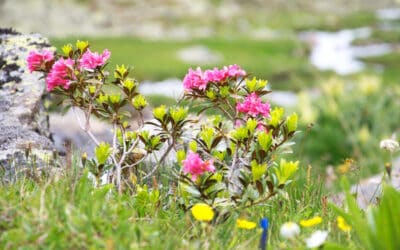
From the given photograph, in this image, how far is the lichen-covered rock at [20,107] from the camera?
5.72 meters

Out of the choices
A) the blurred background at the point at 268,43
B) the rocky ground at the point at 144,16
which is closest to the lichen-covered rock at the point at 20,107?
the blurred background at the point at 268,43

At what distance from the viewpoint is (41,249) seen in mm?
3613

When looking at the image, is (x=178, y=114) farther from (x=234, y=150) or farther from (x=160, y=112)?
(x=234, y=150)

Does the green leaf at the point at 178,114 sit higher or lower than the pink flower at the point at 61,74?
lower

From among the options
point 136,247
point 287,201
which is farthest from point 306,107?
point 136,247

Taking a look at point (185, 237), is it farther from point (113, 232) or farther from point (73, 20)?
point (73, 20)

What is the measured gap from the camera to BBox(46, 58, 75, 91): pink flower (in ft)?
15.5

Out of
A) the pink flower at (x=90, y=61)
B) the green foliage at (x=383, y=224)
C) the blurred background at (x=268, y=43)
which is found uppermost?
the blurred background at (x=268, y=43)

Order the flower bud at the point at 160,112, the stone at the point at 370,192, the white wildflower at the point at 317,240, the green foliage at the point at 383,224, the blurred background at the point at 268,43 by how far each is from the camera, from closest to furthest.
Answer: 1. the white wildflower at the point at 317,240
2. the green foliage at the point at 383,224
3. the flower bud at the point at 160,112
4. the stone at the point at 370,192
5. the blurred background at the point at 268,43

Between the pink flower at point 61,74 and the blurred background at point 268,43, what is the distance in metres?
5.20

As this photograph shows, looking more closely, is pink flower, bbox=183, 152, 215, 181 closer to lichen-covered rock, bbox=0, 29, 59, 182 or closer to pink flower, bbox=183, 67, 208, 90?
pink flower, bbox=183, 67, 208, 90

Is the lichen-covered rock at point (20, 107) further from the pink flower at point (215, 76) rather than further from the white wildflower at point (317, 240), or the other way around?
the white wildflower at point (317, 240)

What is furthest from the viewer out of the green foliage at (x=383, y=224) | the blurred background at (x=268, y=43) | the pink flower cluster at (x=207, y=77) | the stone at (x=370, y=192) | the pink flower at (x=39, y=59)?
the blurred background at (x=268, y=43)

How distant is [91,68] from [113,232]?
1469 mm
